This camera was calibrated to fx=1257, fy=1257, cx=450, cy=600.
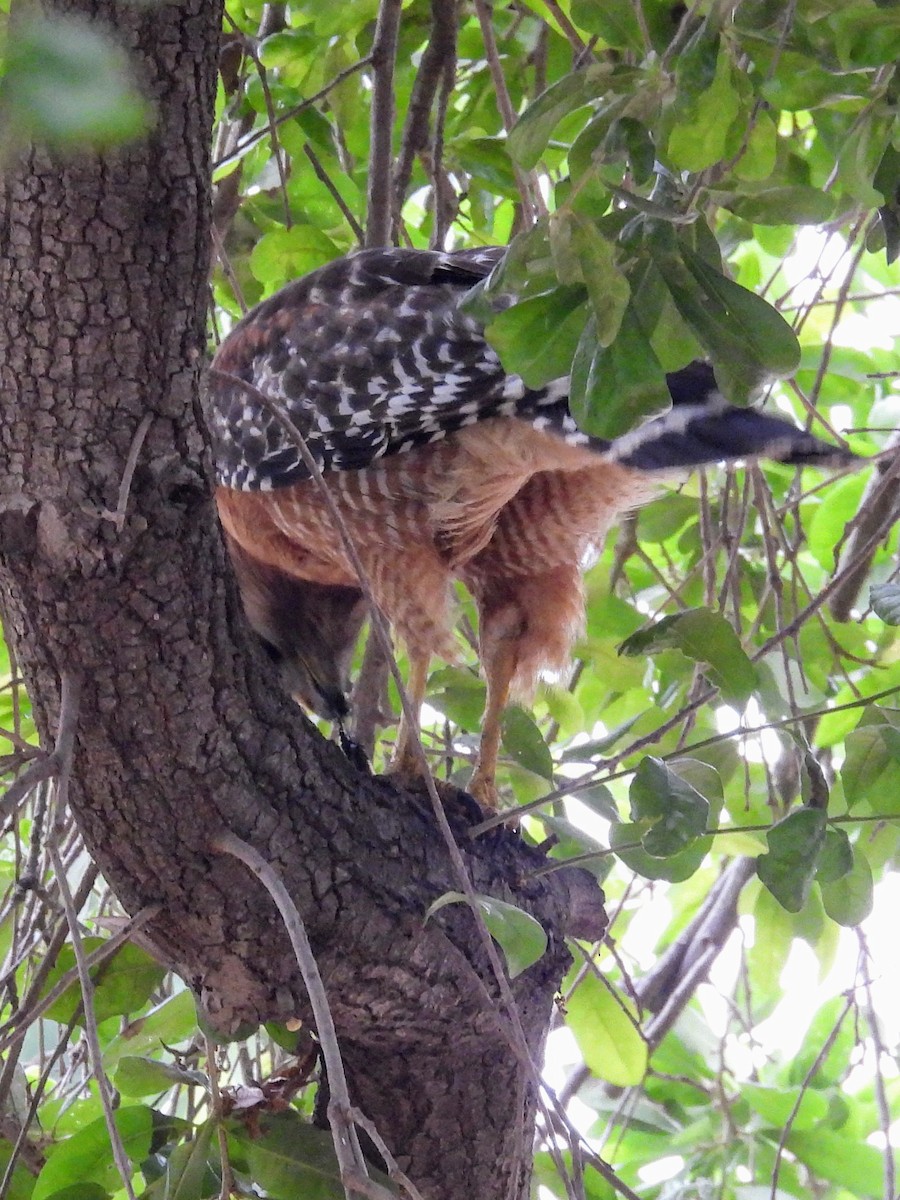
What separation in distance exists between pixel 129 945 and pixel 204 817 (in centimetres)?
43

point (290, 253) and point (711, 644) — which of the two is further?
point (290, 253)

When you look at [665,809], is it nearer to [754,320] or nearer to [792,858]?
[792,858]

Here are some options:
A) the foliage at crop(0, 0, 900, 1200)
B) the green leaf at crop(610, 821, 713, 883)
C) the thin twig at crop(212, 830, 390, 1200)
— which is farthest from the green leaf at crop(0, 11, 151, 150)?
the green leaf at crop(610, 821, 713, 883)

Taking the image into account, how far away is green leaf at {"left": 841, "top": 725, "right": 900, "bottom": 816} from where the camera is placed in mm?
1479

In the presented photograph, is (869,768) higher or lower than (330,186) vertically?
lower

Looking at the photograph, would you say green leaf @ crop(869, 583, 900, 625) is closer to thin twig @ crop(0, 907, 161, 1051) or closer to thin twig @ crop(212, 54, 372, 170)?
thin twig @ crop(0, 907, 161, 1051)

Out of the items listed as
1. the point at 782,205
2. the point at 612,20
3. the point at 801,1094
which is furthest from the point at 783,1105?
the point at 612,20

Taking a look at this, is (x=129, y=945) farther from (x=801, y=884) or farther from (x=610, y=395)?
(x=610, y=395)

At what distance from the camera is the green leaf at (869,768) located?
148 cm

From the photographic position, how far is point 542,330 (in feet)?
3.34

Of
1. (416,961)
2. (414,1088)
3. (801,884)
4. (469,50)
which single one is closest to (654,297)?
(801,884)

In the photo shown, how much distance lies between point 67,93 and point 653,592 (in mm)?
2333

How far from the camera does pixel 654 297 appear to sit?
0.97m

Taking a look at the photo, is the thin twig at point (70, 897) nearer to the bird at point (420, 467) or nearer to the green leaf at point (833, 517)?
the bird at point (420, 467)
